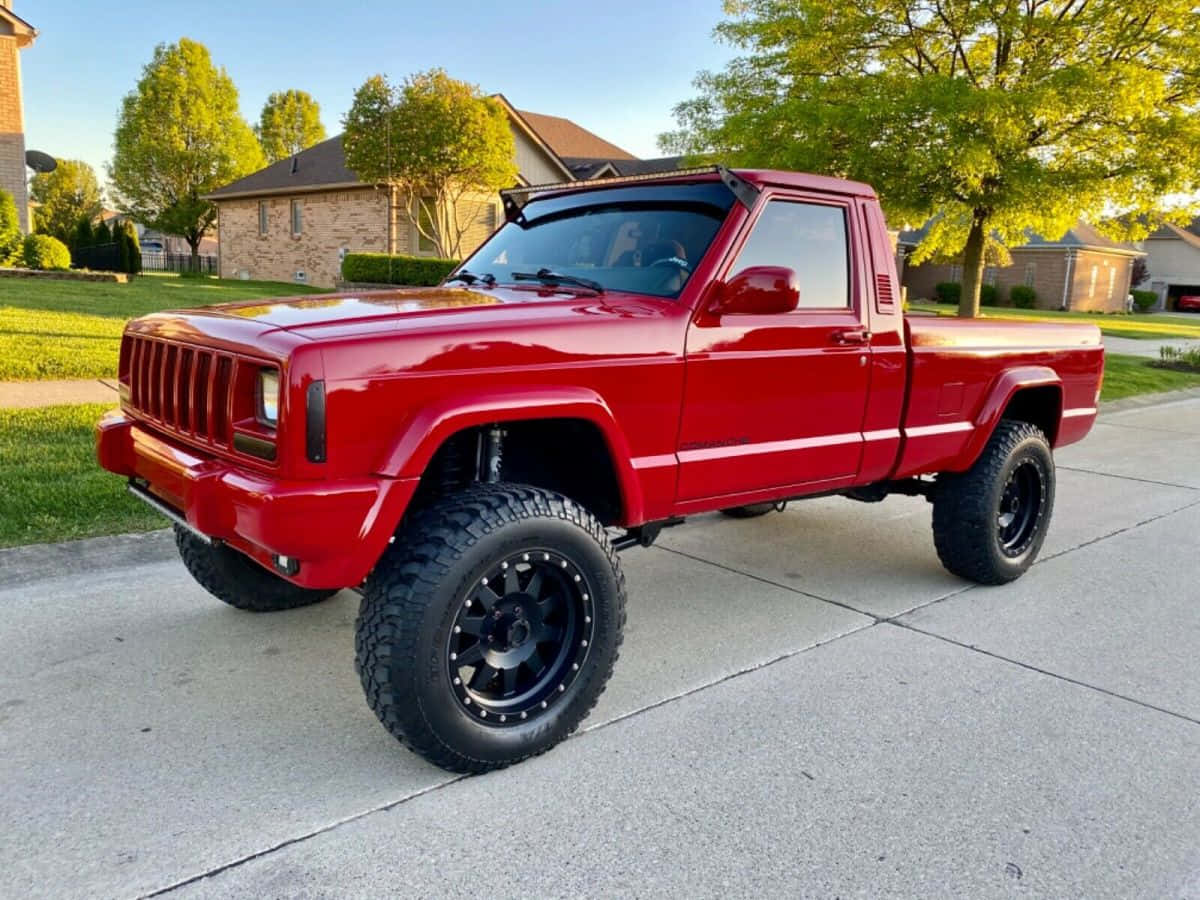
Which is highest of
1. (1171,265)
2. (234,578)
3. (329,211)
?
(1171,265)

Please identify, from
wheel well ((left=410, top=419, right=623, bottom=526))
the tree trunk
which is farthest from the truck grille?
the tree trunk

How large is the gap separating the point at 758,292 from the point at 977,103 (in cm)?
942

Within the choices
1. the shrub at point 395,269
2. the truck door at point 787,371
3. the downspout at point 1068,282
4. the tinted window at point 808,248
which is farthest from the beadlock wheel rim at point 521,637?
the downspout at point 1068,282

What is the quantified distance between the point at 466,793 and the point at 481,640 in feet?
1.55

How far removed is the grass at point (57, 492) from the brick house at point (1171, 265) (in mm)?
64957

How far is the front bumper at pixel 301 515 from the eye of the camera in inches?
104

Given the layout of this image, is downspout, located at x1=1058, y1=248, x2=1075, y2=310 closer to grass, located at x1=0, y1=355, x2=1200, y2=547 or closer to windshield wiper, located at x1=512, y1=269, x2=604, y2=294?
grass, located at x1=0, y1=355, x2=1200, y2=547

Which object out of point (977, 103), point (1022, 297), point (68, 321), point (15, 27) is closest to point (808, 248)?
point (977, 103)

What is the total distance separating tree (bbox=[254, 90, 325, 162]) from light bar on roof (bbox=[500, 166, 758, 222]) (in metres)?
61.6

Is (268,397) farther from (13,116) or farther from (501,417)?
(13,116)

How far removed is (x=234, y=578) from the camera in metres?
4.05

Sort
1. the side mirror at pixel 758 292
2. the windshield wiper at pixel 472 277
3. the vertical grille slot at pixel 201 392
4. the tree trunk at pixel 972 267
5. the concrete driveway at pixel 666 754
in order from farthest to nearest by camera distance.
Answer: the tree trunk at pixel 972 267 → the windshield wiper at pixel 472 277 → the side mirror at pixel 758 292 → the vertical grille slot at pixel 201 392 → the concrete driveway at pixel 666 754

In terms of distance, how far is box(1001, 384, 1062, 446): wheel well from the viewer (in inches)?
210

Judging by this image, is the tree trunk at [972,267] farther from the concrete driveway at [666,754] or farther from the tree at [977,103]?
the concrete driveway at [666,754]
